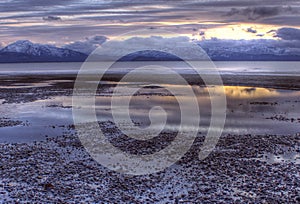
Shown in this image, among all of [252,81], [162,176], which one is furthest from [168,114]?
[252,81]

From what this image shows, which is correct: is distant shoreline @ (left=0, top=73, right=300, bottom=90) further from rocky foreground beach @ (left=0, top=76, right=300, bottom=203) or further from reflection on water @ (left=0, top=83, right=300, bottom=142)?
rocky foreground beach @ (left=0, top=76, right=300, bottom=203)

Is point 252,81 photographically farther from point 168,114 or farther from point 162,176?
point 162,176

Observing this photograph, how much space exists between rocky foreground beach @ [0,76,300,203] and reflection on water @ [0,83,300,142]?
11.9ft

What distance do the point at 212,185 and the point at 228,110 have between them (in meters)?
23.3

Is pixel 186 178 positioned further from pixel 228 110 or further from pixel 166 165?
pixel 228 110

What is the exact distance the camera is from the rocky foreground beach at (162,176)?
15344mm

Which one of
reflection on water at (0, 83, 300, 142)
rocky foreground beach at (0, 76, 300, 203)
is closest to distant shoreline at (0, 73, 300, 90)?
reflection on water at (0, 83, 300, 142)

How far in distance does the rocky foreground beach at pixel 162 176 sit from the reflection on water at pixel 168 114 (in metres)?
3.61

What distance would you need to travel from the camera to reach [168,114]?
36.3m

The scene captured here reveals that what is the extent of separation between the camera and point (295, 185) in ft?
54.4

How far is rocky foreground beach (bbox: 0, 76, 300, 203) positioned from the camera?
15.3m

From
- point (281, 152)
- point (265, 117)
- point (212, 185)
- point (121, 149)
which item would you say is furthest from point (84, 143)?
point (265, 117)

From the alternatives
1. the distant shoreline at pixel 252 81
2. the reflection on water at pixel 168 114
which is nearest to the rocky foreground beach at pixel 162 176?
the reflection on water at pixel 168 114

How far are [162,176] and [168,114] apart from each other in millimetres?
18326
